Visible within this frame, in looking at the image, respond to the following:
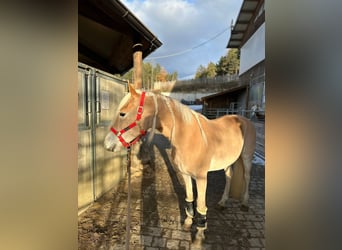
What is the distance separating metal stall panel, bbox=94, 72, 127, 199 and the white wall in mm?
9112

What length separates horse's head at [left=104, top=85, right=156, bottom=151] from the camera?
176cm

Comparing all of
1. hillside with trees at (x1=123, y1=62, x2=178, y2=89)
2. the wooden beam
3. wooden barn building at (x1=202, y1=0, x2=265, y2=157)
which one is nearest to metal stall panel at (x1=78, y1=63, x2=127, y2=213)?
the wooden beam

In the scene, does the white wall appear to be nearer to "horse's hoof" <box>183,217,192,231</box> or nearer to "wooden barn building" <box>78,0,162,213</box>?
"wooden barn building" <box>78,0,162,213</box>

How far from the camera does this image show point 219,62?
111 feet

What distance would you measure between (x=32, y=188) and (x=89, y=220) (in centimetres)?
230

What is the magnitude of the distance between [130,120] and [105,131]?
1.55m

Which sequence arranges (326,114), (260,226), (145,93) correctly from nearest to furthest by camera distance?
(326,114), (145,93), (260,226)

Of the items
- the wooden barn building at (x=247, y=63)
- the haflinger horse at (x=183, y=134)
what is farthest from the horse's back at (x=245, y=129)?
the wooden barn building at (x=247, y=63)

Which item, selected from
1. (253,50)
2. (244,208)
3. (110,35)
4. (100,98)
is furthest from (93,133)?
(253,50)

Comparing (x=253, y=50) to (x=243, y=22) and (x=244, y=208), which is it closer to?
(x=243, y=22)

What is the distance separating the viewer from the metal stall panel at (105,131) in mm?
2934

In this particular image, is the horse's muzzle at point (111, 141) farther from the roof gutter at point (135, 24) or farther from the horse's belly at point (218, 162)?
the roof gutter at point (135, 24)

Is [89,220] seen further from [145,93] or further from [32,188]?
[32,188]

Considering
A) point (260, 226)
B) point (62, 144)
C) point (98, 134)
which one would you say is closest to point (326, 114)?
point (62, 144)
